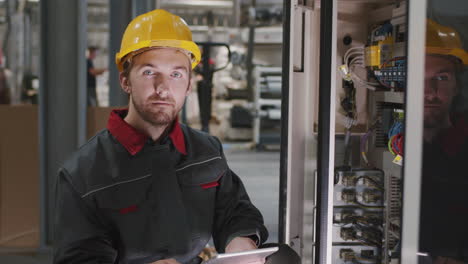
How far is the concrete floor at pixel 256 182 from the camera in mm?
4656

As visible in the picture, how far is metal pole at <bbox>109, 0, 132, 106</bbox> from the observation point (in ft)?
16.0

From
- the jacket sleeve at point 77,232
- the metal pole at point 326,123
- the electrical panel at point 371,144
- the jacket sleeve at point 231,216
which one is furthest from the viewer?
the electrical panel at point 371,144

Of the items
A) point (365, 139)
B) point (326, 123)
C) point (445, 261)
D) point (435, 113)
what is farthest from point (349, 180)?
point (435, 113)

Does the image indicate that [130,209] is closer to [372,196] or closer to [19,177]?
[372,196]

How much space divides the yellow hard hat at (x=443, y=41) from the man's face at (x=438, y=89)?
0.02 meters

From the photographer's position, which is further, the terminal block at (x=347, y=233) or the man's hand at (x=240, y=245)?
the terminal block at (x=347, y=233)

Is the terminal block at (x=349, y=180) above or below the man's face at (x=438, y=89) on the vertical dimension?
below

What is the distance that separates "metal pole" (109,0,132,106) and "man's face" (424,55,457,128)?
3679 millimetres

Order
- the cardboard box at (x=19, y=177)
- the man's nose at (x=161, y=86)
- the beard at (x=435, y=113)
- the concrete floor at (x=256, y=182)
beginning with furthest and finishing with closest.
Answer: the cardboard box at (x=19, y=177)
the concrete floor at (x=256, y=182)
the man's nose at (x=161, y=86)
the beard at (x=435, y=113)

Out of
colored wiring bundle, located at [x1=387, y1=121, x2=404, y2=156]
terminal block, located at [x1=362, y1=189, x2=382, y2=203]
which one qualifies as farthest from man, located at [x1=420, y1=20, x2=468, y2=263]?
terminal block, located at [x1=362, y1=189, x2=382, y2=203]

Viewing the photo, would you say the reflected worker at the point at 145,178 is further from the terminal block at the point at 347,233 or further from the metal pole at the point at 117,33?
the metal pole at the point at 117,33

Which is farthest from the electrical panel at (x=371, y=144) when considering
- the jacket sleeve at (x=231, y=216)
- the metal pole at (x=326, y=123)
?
the jacket sleeve at (x=231, y=216)

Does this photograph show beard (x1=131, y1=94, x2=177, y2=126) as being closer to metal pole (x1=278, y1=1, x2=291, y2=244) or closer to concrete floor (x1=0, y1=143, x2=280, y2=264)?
metal pole (x1=278, y1=1, x2=291, y2=244)

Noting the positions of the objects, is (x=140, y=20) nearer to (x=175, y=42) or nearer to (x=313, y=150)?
(x=175, y=42)
